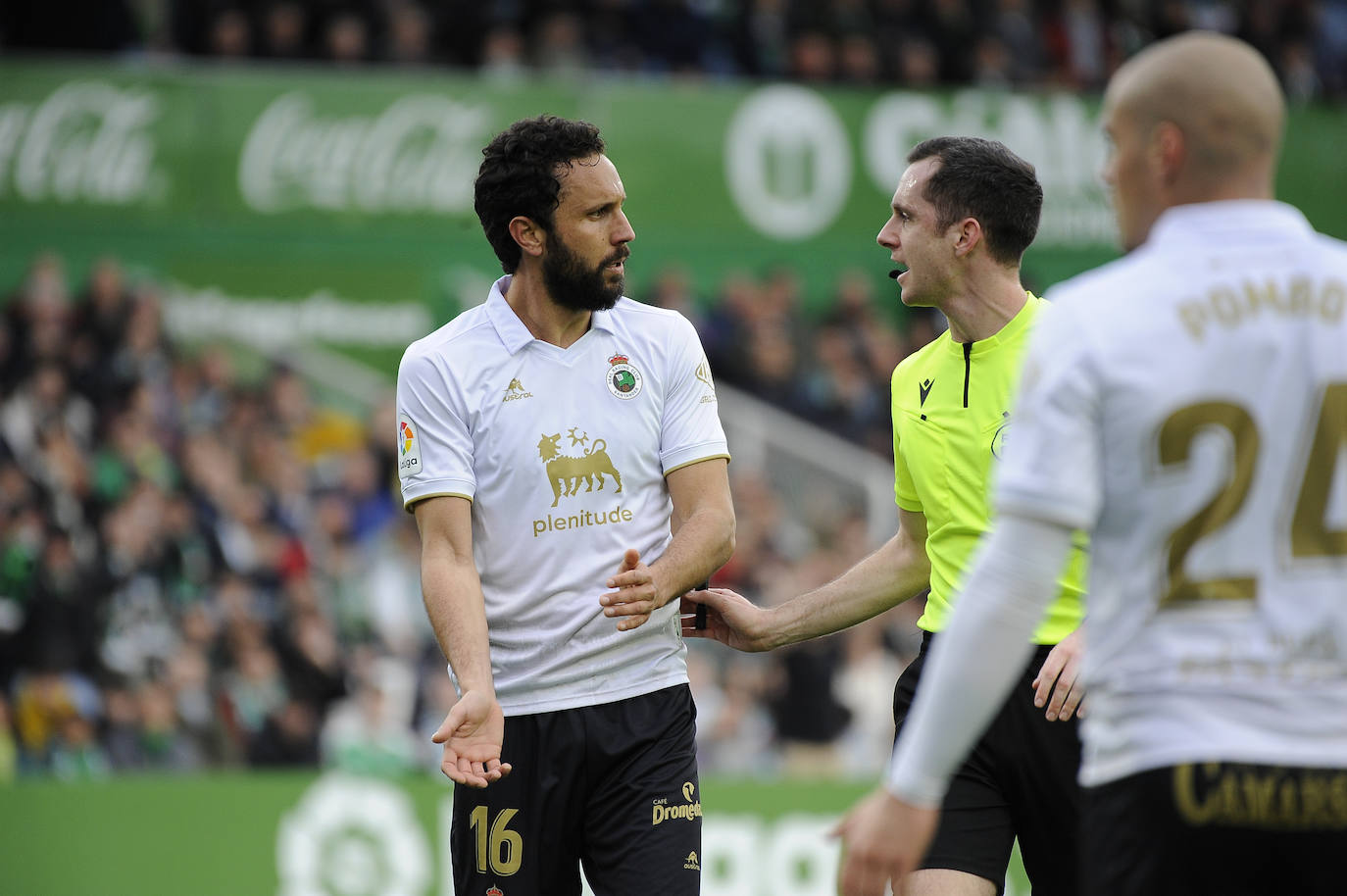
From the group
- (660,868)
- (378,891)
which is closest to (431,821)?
(378,891)

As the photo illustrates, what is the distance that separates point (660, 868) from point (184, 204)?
10826 mm

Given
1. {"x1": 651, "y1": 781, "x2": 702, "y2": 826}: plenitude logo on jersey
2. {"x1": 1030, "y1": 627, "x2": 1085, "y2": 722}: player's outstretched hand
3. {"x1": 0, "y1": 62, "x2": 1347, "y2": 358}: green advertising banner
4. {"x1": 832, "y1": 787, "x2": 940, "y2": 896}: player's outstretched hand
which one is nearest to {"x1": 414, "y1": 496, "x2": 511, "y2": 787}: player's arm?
{"x1": 651, "y1": 781, "x2": 702, "y2": 826}: plenitude logo on jersey

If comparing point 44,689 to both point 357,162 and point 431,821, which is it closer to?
point 431,821

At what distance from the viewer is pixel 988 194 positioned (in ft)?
17.1

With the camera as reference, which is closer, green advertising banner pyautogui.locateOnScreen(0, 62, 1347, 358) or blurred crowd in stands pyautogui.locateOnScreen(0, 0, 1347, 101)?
green advertising banner pyautogui.locateOnScreen(0, 62, 1347, 358)

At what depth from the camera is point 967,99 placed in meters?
15.8

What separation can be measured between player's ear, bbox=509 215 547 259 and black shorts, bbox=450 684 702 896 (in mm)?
1325

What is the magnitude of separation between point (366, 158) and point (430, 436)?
401 inches

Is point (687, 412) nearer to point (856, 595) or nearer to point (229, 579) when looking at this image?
point (856, 595)

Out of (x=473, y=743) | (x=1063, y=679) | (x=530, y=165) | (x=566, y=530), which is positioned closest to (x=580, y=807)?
(x=473, y=743)

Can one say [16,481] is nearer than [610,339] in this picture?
No

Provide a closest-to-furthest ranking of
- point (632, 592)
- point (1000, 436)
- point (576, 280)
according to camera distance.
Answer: point (632, 592), point (576, 280), point (1000, 436)

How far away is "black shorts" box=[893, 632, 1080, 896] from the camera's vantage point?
4.89m

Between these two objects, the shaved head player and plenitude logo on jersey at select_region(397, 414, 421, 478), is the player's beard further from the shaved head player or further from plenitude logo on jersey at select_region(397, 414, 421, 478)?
the shaved head player
